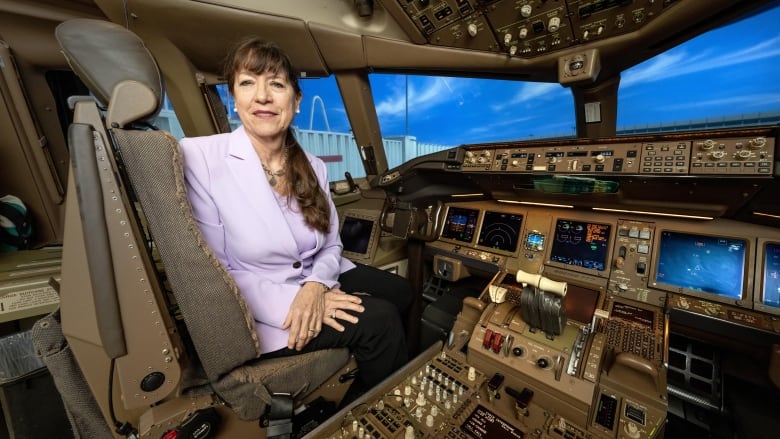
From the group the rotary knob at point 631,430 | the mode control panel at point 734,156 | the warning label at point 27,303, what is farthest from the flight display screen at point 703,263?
the warning label at point 27,303

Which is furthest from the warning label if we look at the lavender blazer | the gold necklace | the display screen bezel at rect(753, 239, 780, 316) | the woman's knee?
the display screen bezel at rect(753, 239, 780, 316)

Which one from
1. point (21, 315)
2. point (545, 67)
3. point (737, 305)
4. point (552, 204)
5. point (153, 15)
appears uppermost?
point (545, 67)

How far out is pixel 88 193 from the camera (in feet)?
1.95

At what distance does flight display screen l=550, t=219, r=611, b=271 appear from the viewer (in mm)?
1521

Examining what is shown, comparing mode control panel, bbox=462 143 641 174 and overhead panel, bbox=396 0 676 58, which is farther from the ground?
overhead panel, bbox=396 0 676 58

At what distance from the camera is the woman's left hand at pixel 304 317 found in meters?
0.88

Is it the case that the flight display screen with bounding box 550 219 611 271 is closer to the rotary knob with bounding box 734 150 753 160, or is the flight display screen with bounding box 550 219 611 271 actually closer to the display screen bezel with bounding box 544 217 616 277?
the display screen bezel with bounding box 544 217 616 277

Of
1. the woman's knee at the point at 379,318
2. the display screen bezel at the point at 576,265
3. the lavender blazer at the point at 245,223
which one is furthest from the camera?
the display screen bezel at the point at 576,265

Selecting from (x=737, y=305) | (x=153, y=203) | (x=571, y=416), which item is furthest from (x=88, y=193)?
(x=737, y=305)

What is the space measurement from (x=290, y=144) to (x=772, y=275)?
1.99 meters

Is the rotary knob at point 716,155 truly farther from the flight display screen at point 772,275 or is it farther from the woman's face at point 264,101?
the woman's face at point 264,101

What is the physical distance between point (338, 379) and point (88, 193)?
863 millimetres

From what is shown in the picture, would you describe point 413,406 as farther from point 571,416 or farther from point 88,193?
point 88,193

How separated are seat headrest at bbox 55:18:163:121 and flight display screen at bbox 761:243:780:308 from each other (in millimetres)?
2187
